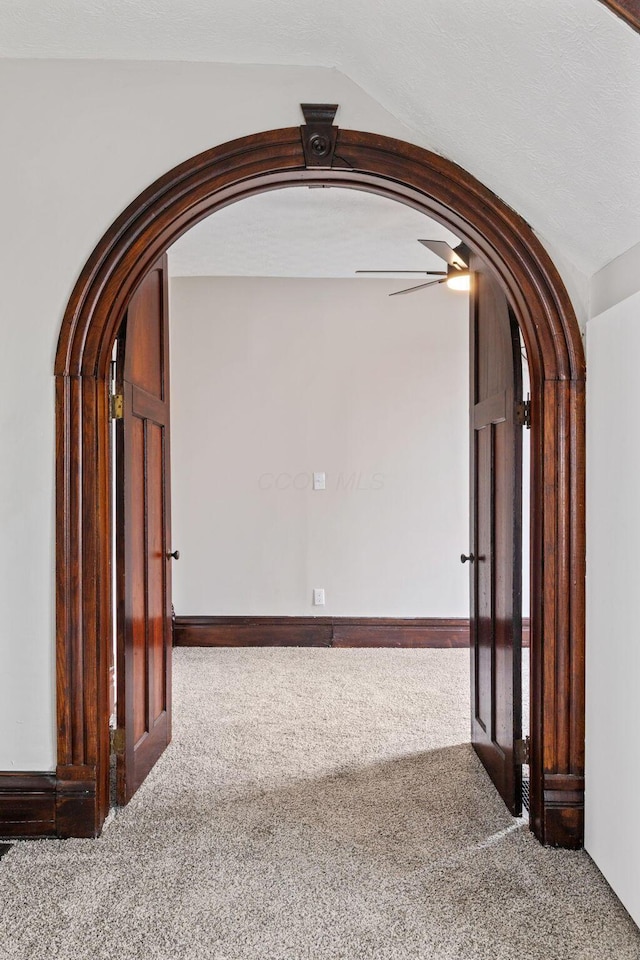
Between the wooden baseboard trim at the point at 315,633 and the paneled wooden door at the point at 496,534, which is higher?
the paneled wooden door at the point at 496,534

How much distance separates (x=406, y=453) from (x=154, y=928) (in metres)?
3.77

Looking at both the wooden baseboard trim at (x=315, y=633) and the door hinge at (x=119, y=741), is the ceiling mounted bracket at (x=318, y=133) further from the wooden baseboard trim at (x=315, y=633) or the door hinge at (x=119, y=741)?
the wooden baseboard trim at (x=315, y=633)

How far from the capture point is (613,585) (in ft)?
6.89

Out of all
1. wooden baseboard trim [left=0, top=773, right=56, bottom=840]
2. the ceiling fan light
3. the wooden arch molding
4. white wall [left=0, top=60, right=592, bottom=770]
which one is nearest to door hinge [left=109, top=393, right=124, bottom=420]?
the wooden arch molding

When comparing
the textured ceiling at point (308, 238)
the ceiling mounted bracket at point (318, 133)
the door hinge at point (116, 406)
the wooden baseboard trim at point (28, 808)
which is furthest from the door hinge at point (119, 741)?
the textured ceiling at point (308, 238)

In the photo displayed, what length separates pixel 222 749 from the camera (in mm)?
3191

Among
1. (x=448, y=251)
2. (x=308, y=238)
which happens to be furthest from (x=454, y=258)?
(x=308, y=238)

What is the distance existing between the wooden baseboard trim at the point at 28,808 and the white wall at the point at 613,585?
65.9 inches

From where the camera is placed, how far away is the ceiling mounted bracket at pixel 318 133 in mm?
2373

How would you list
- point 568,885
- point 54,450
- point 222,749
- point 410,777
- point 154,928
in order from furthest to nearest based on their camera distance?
1. point 222,749
2. point 410,777
3. point 54,450
4. point 568,885
5. point 154,928

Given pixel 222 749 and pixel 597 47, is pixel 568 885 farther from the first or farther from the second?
pixel 597 47

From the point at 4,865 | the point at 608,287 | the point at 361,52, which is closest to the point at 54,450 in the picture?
the point at 4,865

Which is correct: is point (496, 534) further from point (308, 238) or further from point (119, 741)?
point (308, 238)

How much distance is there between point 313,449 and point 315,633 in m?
1.29
